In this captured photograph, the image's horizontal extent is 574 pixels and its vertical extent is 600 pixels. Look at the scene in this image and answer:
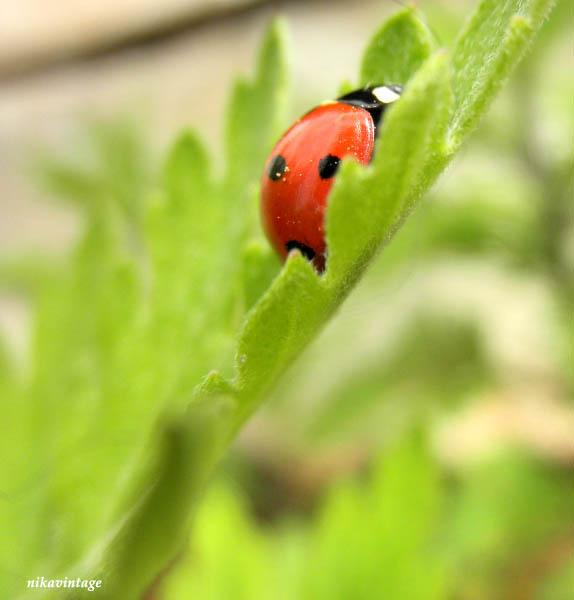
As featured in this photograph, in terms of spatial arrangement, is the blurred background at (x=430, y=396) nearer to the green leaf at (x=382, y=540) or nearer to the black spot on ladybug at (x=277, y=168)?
the green leaf at (x=382, y=540)

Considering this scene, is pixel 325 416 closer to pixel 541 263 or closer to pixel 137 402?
pixel 541 263

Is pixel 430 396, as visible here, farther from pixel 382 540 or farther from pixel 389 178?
pixel 389 178

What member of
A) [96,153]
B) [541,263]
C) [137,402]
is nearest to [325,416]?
[541,263]

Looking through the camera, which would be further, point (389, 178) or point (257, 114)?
A: point (257, 114)

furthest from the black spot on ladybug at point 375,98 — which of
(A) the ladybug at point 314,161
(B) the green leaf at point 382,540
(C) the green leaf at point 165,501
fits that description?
(B) the green leaf at point 382,540

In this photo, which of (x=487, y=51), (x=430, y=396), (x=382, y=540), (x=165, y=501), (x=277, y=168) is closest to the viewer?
(x=165, y=501)

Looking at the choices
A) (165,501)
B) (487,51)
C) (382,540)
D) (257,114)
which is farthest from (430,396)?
(165,501)
